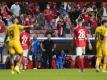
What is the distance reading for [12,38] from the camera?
1767 centimetres

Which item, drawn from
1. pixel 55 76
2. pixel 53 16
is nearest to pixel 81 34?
pixel 55 76

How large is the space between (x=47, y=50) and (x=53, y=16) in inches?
158

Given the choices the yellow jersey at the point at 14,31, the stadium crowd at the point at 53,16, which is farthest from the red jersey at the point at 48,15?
the yellow jersey at the point at 14,31

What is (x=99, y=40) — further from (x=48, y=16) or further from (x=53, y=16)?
(x=53, y=16)

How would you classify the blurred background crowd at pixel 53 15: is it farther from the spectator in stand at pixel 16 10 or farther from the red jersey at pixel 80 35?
the red jersey at pixel 80 35

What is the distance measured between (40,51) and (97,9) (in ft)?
20.3

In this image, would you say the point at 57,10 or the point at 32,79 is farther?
the point at 57,10

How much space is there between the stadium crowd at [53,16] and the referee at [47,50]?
1.34 meters

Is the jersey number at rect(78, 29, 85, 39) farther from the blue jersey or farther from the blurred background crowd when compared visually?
the blurred background crowd

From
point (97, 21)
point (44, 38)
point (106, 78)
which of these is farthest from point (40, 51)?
point (106, 78)

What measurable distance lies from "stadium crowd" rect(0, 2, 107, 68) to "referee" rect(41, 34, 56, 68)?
1.34m

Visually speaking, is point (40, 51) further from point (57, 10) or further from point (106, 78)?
point (106, 78)

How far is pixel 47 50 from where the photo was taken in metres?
22.6

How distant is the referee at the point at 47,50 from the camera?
73.4ft
